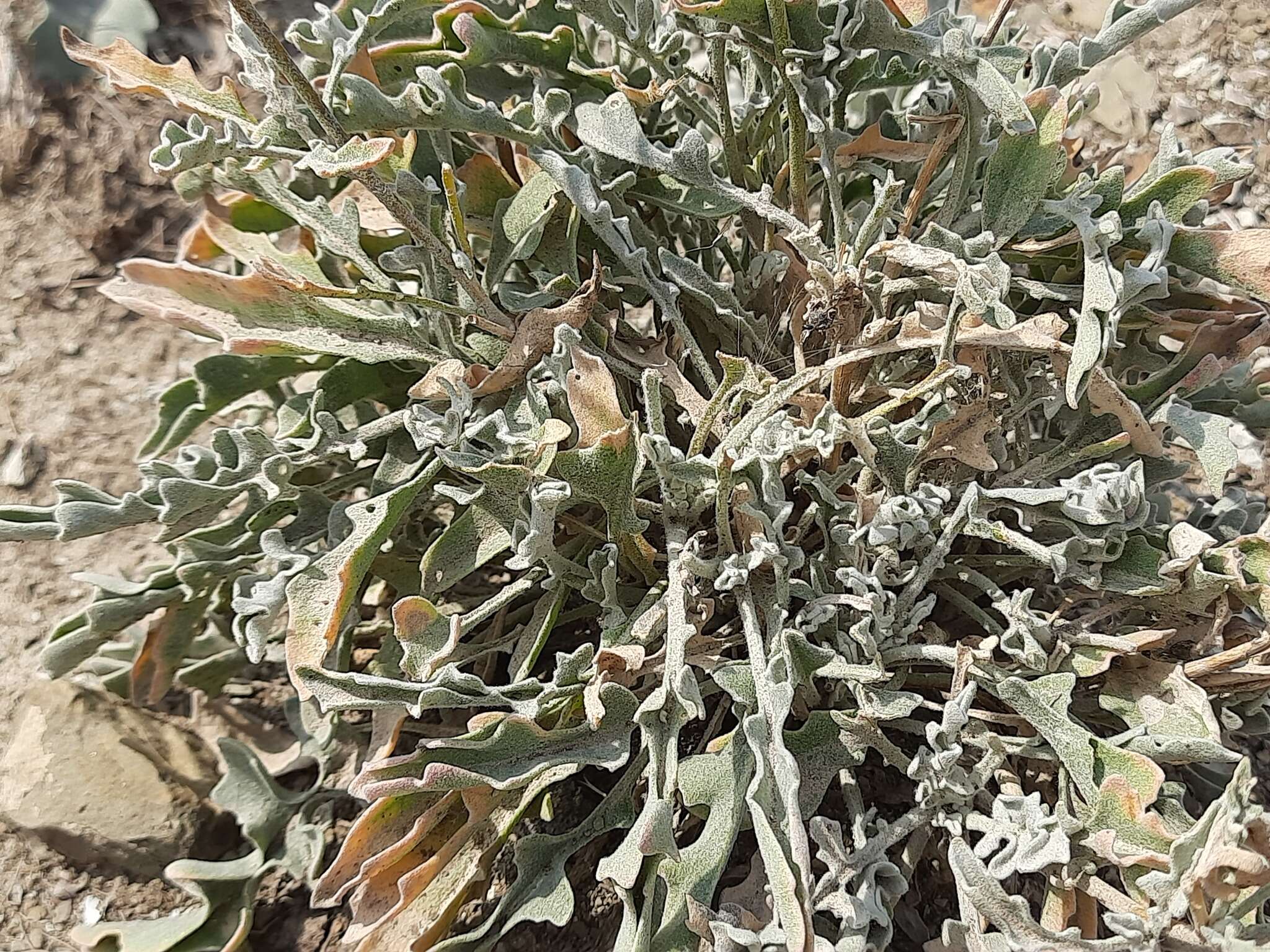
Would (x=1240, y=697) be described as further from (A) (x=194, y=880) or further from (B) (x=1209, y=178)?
(A) (x=194, y=880)

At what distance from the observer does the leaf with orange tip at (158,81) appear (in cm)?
159

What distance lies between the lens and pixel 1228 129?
8.68 ft

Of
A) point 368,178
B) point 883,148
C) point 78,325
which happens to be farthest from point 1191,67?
point 78,325

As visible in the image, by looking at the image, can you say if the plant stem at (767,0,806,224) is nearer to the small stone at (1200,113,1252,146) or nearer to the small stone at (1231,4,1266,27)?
the small stone at (1200,113,1252,146)

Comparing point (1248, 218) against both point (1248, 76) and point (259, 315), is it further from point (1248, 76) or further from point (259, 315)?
point (259, 315)

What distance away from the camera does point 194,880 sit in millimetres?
1789

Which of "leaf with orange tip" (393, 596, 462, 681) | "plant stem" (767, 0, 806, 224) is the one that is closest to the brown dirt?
"leaf with orange tip" (393, 596, 462, 681)

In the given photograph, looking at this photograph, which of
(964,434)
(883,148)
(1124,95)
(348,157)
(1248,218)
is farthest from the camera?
(1124,95)

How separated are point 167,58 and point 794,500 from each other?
93.1 inches

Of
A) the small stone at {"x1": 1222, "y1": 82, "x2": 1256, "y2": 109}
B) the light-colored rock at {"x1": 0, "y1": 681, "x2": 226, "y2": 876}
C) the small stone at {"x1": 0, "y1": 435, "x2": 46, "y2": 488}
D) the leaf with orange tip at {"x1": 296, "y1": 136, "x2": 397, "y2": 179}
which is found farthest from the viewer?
the small stone at {"x1": 1222, "y1": 82, "x2": 1256, "y2": 109}

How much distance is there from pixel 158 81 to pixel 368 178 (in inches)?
19.0

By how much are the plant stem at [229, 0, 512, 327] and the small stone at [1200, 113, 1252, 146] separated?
2.00m

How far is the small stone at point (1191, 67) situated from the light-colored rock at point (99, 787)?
2.88 meters

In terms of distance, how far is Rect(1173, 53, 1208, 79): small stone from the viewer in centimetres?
275
